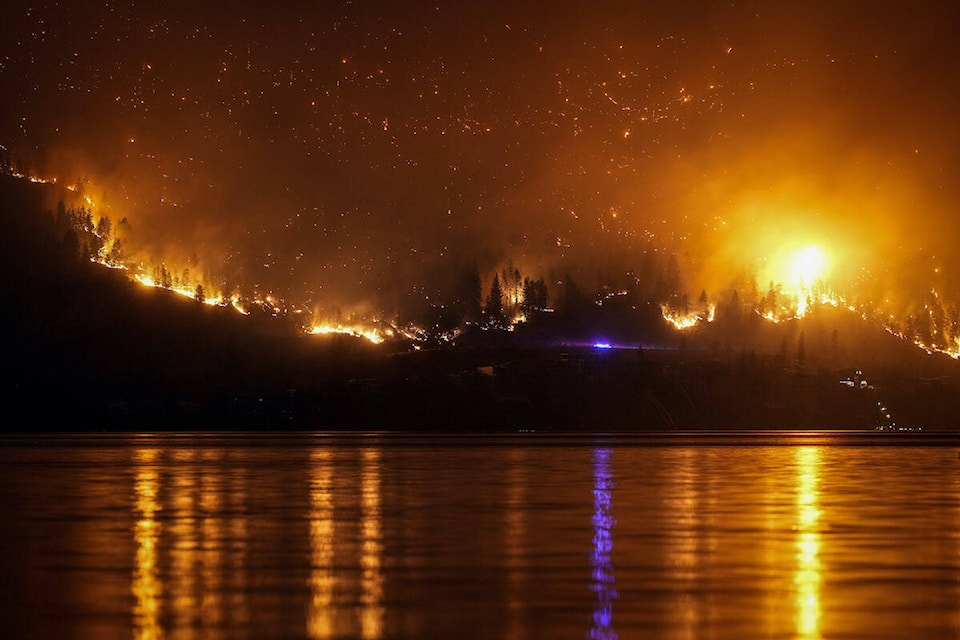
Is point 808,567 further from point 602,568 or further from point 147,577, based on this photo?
point 147,577

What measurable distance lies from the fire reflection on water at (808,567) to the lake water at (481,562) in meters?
0.11

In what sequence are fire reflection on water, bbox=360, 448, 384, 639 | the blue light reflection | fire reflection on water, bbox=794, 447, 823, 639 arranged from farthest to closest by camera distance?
fire reflection on water, bbox=360, 448, 384, 639 < fire reflection on water, bbox=794, 447, 823, 639 < the blue light reflection

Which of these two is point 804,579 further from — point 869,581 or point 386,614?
point 386,614

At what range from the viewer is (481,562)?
43531 mm

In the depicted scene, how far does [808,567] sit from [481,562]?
32.0 ft

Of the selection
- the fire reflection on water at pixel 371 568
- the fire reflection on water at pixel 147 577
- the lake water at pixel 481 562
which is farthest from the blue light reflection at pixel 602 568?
the fire reflection on water at pixel 147 577

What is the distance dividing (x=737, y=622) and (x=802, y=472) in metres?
84.9

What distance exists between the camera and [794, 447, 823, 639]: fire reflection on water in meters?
31.0

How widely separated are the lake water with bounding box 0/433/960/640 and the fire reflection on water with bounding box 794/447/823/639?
0.11m

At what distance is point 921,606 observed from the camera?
1321 inches

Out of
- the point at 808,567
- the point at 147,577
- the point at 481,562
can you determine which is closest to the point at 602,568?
the point at 481,562

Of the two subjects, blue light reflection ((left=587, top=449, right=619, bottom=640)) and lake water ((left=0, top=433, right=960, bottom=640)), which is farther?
lake water ((left=0, top=433, right=960, bottom=640))

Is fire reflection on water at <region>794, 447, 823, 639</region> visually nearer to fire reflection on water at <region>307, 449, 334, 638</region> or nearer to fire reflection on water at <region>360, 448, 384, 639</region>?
fire reflection on water at <region>360, 448, 384, 639</region>

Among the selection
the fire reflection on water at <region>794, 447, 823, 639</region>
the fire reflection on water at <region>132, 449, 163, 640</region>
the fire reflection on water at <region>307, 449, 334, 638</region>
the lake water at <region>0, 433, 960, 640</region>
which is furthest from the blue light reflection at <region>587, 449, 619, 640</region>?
the fire reflection on water at <region>132, 449, 163, 640</region>
